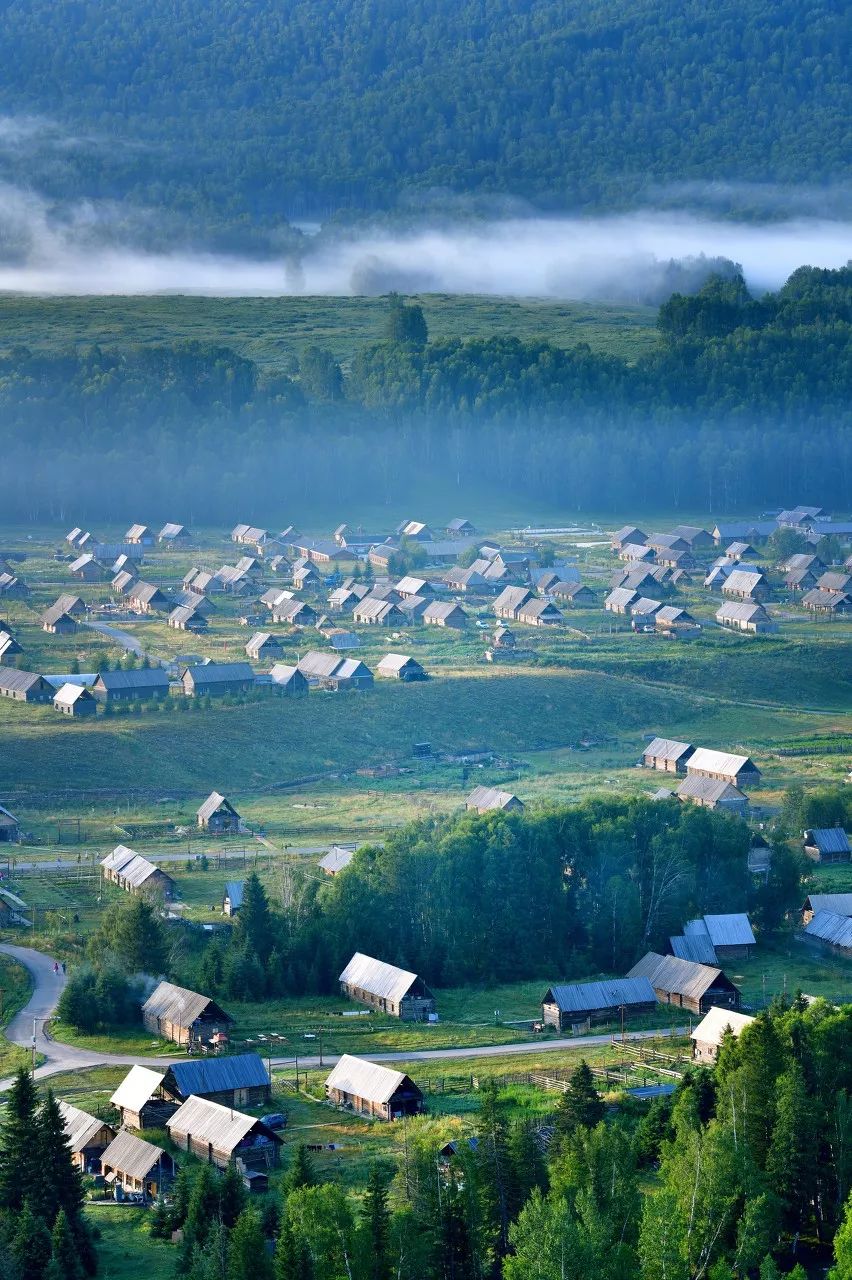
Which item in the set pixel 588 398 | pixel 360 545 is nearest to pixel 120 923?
pixel 360 545

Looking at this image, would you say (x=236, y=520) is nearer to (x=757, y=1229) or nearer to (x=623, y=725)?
(x=623, y=725)

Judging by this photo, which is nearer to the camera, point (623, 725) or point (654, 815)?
→ point (654, 815)

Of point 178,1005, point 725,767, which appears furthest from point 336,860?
point 725,767

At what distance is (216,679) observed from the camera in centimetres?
7962

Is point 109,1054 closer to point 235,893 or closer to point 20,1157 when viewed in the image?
point 20,1157

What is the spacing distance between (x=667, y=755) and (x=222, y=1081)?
3319 cm

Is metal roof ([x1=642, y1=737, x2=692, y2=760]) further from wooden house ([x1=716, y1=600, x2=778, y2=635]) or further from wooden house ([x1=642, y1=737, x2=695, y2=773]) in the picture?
wooden house ([x1=716, y1=600, x2=778, y2=635])

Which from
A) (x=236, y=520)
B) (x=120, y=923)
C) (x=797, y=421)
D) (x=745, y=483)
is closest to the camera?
(x=120, y=923)

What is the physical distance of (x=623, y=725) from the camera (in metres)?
79.2

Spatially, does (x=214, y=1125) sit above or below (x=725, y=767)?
above

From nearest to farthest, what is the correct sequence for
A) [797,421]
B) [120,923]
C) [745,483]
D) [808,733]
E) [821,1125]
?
[821,1125], [120,923], [808,733], [745,483], [797,421]

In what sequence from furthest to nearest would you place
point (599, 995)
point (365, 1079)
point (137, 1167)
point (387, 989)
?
point (387, 989) < point (599, 995) < point (365, 1079) < point (137, 1167)

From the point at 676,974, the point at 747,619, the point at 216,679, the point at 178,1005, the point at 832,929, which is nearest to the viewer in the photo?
the point at 178,1005

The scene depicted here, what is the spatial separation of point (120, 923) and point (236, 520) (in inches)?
3136
